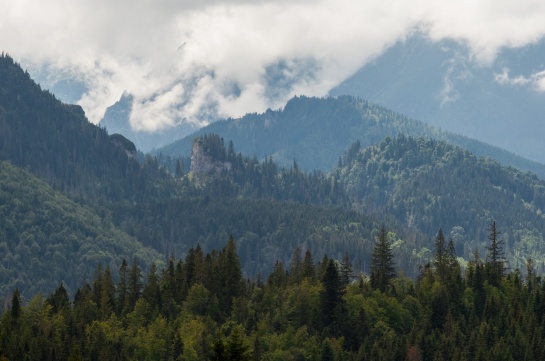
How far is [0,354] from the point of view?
5719 inches

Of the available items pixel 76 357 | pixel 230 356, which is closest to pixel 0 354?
pixel 76 357

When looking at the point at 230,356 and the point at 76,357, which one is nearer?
the point at 230,356

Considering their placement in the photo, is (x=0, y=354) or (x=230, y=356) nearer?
(x=230, y=356)

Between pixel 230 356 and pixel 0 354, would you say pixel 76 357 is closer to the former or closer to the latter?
pixel 0 354

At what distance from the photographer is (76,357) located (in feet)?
A: 493

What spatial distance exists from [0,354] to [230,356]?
148ft

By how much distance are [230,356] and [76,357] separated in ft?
148

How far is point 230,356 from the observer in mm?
110125

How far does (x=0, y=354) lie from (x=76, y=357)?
374 inches
